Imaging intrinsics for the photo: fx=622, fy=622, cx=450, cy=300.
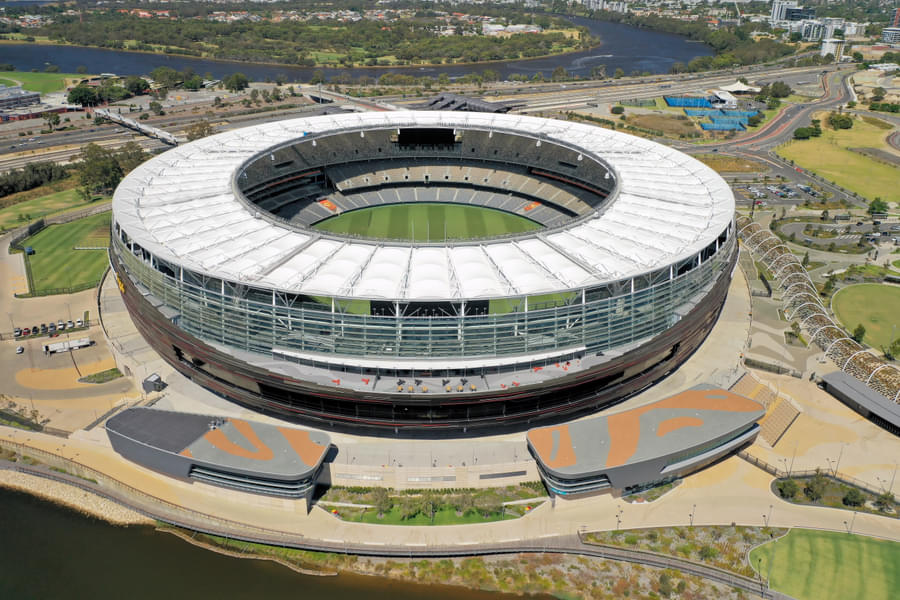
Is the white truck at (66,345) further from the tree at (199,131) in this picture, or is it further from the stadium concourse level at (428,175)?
the tree at (199,131)

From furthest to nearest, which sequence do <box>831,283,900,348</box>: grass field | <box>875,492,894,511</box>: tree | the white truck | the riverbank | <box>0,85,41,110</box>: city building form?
<box>0,85,41,110</box>: city building
<box>831,283,900,348</box>: grass field
the white truck
<box>875,492,894,511</box>: tree
the riverbank

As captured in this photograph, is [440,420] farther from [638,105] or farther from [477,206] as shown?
[638,105]

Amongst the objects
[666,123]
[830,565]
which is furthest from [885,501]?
[666,123]

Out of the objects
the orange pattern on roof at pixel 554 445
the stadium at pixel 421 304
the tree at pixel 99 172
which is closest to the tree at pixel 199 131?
the tree at pixel 99 172

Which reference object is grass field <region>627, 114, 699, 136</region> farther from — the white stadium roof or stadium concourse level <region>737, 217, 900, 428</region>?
the white stadium roof

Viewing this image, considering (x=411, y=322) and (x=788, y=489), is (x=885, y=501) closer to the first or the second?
(x=788, y=489)

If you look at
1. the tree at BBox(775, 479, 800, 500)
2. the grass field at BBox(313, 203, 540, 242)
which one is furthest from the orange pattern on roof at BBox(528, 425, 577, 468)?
the grass field at BBox(313, 203, 540, 242)
